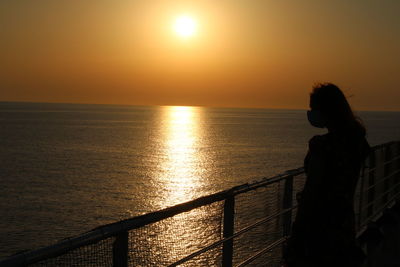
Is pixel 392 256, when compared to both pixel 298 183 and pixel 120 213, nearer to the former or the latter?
pixel 298 183

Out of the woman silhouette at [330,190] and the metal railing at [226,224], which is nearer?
the metal railing at [226,224]

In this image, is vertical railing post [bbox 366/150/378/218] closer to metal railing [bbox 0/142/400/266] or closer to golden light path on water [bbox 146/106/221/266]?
metal railing [bbox 0/142/400/266]

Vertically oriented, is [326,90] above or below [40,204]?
above

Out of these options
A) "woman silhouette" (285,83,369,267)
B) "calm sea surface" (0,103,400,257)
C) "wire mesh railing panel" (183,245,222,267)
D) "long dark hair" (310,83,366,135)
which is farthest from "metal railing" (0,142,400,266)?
"calm sea surface" (0,103,400,257)

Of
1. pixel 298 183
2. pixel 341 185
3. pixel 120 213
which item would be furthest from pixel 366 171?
pixel 120 213

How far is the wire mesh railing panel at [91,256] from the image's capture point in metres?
1.89

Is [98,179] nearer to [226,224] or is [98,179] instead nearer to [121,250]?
[226,224]

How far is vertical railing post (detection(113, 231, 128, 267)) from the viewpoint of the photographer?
2080mm

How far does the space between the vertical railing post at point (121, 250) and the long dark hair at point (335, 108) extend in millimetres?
1411

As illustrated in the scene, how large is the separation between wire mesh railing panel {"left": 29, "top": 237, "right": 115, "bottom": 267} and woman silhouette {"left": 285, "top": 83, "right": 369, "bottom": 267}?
1.21 m

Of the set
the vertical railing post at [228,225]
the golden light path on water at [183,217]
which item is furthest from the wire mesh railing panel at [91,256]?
the vertical railing post at [228,225]

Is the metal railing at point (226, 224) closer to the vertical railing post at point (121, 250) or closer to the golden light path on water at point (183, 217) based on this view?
the vertical railing post at point (121, 250)

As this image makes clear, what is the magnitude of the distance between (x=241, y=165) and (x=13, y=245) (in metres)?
38.8

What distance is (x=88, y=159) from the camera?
216ft
